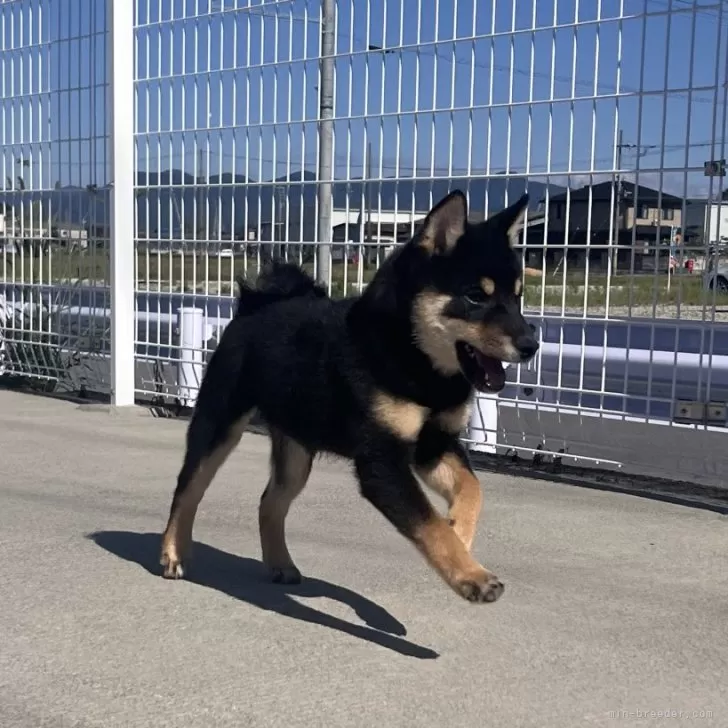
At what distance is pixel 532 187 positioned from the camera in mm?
7227

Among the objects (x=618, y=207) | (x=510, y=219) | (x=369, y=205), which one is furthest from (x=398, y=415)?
(x=369, y=205)

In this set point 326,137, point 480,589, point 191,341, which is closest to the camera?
point 480,589

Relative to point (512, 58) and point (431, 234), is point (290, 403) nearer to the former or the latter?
point (431, 234)

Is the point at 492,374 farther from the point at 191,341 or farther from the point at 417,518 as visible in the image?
the point at 191,341

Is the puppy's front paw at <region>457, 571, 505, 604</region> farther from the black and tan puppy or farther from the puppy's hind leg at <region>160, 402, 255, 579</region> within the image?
the puppy's hind leg at <region>160, 402, 255, 579</region>

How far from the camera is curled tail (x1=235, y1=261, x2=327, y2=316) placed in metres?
5.20

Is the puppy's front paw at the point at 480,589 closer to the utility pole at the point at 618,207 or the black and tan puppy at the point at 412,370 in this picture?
the black and tan puppy at the point at 412,370

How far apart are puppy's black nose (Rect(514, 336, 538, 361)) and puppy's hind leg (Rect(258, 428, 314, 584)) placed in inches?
50.8

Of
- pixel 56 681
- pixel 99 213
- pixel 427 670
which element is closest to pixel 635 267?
pixel 427 670

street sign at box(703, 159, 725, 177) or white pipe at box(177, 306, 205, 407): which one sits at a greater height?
street sign at box(703, 159, 725, 177)

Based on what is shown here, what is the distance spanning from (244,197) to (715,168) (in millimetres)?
3773

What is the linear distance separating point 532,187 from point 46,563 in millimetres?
3621

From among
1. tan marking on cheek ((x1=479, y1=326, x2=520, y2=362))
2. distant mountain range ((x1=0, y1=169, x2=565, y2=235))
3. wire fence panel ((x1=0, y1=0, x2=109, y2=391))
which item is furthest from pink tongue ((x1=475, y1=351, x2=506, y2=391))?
wire fence panel ((x1=0, y1=0, x2=109, y2=391))

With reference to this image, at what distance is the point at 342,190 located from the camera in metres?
8.24
